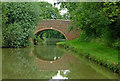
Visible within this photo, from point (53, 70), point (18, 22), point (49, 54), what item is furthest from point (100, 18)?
point (18, 22)

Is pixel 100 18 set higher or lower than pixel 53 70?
higher

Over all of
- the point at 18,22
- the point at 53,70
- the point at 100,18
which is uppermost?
the point at 18,22

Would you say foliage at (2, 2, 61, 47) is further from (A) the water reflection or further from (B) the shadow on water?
(B) the shadow on water

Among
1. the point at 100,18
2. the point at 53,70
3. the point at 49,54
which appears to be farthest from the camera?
the point at 49,54

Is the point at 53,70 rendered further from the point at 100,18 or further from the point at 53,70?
the point at 100,18

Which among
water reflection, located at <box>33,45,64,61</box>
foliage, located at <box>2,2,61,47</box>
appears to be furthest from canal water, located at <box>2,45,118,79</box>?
foliage, located at <box>2,2,61,47</box>

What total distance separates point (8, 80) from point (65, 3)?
771 centimetres

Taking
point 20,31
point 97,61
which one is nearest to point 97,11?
point 97,61

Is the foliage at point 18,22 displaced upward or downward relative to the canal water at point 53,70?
upward

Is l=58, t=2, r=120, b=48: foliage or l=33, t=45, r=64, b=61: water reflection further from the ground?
l=58, t=2, r=120, b=48: foliage

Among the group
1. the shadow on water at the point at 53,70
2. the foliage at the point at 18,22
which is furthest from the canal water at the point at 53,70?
the foliage at the point at 18,22

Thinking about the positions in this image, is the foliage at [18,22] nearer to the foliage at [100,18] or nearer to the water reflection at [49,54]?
the water reflection at [49,54]

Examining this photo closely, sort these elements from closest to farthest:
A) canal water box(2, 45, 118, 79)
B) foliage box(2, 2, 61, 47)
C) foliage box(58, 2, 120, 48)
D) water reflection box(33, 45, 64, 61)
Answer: canal water box(2, 45, 118, 79), foliage box(58, 2, 120, 48), water reflection box(33, 45, 64, 61), foliage box(2, 2, 61, 47)

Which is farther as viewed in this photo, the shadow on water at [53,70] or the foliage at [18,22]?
the foliage at [18,22]
